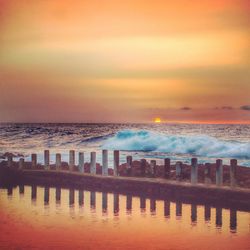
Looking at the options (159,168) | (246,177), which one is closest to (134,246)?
(246,177)

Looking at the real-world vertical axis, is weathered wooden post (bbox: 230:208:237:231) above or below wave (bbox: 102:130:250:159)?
above

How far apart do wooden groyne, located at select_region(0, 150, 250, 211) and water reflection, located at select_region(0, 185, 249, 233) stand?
45 cm

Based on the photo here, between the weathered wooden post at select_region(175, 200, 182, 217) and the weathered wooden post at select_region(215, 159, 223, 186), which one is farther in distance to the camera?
the weathered wooden post at select_region(215, 159, 223, 186)

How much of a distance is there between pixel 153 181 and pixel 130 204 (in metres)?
1.58

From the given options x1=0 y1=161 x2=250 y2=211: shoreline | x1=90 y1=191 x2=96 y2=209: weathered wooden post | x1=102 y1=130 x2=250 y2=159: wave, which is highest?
x1=0 y1=161 x2=250 y2=211: shoreline

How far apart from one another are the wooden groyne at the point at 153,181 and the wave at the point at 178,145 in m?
17.8

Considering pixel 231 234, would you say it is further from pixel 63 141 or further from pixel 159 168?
pixel 63 141

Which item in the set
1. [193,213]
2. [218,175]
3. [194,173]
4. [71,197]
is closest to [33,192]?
[71,197]

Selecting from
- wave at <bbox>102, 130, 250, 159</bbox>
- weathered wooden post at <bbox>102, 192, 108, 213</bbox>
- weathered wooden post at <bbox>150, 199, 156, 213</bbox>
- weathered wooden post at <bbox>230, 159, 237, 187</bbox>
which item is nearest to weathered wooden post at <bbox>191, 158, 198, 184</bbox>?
weathered wooden post at <bbox>230, 159, 237, 187</bbox>

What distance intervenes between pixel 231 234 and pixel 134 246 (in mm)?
1773

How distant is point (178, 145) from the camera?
39969mm

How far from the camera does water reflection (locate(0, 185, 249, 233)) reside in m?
12.2

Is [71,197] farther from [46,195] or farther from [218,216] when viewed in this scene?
[218,216]

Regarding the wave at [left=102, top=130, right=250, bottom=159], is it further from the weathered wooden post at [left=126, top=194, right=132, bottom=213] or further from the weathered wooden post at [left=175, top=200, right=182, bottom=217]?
the weathered wooden post at [left=175, top=200, right=182, bottom=217]
